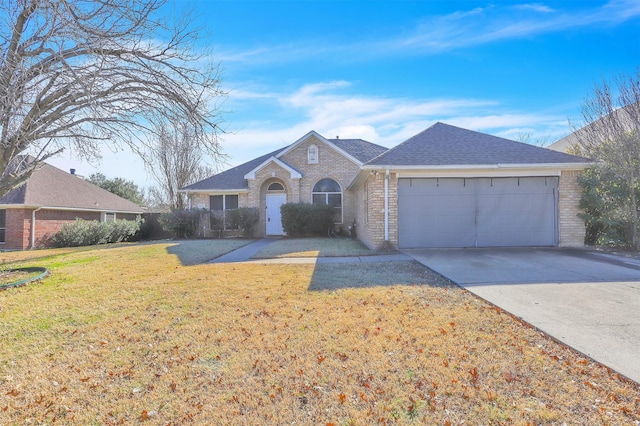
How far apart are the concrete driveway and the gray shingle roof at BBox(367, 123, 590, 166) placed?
9.90 feet

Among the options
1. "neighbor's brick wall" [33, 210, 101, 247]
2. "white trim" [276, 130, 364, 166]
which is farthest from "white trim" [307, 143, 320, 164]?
"neighbor's brick wall" [33, 210, 101, 247]

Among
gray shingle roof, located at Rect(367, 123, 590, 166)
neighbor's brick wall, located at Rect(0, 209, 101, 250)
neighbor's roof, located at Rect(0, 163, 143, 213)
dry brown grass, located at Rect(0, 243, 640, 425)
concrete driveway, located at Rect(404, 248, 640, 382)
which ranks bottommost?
dry brown grass, located at Rect(0, 243, 640, 425)

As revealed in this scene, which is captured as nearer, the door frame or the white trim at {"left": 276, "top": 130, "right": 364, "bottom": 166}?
the white trim at {"left": 276, "top": 130, "right": 364, "bottom": 166}

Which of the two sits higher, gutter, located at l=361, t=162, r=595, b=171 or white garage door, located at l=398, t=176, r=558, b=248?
gutter, located at l=361, t=162, r=595, b=171

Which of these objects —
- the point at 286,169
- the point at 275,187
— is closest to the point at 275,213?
the point at 275,187

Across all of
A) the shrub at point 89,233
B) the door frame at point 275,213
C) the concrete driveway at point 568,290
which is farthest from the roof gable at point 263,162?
the concrete driveway at point 568,290

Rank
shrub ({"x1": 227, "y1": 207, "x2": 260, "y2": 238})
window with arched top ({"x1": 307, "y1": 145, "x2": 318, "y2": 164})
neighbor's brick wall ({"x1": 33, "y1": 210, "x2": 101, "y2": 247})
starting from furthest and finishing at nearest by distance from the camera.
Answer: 1. window with arched top ({"x1": 307, "y1": 145, "x2": 318, "y2": 164})
2. shrub ({"x1": 227, "y1": 207, "x2": 260, "y2": 238})
3. neighbor's brick wall ({"x1": 33, "y1": 210, "x2": 101, "y2": 247})

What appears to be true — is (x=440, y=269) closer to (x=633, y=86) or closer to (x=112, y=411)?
(x=112, y=411)

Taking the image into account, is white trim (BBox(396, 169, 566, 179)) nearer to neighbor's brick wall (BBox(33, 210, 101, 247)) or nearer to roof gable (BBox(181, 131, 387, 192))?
roof gable (BBox(181, 131, 387, 192))

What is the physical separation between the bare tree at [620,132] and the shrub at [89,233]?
23.0 metres

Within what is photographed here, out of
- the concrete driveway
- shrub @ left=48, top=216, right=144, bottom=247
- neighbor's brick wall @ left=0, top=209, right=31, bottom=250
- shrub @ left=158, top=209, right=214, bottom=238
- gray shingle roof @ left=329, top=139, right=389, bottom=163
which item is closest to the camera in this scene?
the concrete driveway

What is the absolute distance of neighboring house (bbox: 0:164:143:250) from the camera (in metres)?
16.8

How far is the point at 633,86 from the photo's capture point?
11148 millimetres

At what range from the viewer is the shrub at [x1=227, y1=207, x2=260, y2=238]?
18.1m
